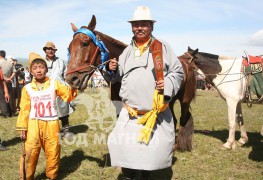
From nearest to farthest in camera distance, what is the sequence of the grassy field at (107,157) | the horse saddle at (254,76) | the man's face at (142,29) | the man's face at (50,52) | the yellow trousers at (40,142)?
the man's face at (142,29) < the yellow trousers at (40,142) < the grassy field at (107,157) < the horse saddle at (254,76) < the man's face at (50,52)

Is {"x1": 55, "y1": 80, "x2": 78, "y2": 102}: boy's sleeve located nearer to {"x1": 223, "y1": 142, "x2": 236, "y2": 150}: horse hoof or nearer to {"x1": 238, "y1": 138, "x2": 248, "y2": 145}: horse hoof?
{"x1": 223, "y1": 142, "x2": 236, "y2": 150}: horse hoof

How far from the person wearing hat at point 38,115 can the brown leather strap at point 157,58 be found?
141cm

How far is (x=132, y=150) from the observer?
2.92m

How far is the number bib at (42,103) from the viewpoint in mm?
3706

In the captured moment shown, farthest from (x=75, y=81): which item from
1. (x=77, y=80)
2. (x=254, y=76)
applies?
(x=254, y=76)

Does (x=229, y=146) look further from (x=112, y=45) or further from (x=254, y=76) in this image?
(x=112, y=45)

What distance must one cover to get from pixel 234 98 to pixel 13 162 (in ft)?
15.4

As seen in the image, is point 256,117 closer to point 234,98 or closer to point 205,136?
point 205,136

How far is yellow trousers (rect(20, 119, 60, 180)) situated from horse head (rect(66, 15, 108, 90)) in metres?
0.80

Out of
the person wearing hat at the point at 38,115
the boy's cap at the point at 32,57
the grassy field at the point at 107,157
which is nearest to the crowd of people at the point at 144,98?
the grassy field at the point at 107,157

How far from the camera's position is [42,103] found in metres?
3.72

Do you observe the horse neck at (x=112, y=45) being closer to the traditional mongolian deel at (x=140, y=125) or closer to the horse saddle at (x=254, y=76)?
the traditional mongolian deel at (x=140, y=125)

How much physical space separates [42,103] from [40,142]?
1.83 feet

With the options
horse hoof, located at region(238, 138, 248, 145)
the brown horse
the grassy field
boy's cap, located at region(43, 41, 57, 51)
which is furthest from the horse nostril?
horse hoof, located at region(238, 138, 248, 145)
